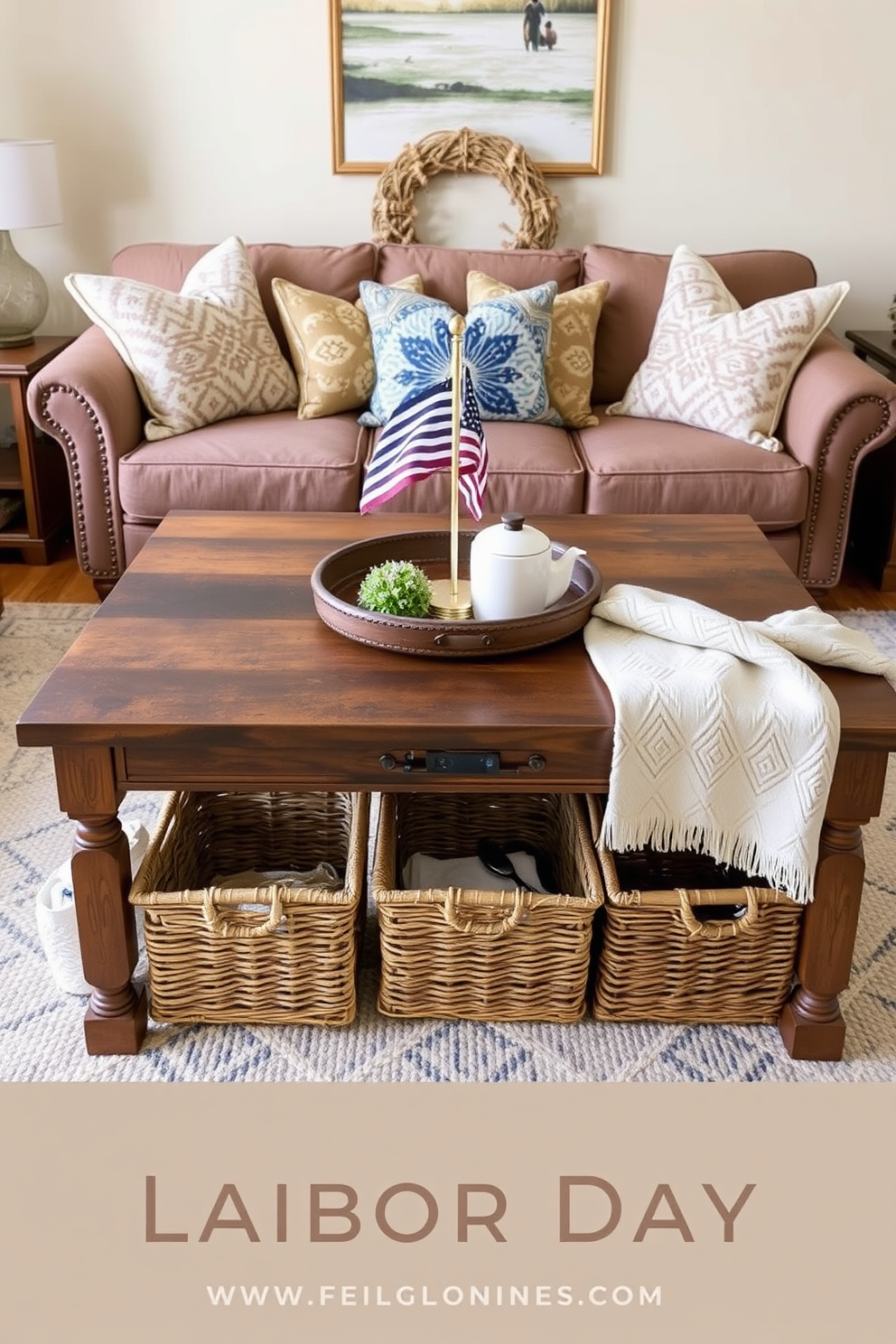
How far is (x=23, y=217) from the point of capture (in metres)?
3.42

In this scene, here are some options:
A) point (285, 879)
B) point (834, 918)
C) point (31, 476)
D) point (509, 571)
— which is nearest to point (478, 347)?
point (31, 476)

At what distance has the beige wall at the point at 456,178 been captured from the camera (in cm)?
358

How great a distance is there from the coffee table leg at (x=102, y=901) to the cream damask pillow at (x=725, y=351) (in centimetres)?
209

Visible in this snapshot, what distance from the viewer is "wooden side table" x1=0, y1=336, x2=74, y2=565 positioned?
3.43 metres

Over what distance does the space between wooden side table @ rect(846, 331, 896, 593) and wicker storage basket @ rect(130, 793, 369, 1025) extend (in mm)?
2061

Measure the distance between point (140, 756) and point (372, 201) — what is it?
2558 mm

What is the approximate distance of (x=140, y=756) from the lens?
168 cm

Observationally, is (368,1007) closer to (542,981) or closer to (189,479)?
(542,981)

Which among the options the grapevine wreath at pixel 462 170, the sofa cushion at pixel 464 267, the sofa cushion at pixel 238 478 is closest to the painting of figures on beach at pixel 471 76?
the grapevine wreath at pixel 462 170

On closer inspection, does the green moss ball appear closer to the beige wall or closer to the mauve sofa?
the mauve sofa

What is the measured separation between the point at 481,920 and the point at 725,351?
200 centimetres

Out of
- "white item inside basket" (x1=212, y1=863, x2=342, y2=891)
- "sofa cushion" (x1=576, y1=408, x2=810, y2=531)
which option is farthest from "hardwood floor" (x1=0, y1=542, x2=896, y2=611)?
"white item inside basket" (x1=212, y1=863, x2=342, y2=891)

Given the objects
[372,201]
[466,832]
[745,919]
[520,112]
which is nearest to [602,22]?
[520,112]

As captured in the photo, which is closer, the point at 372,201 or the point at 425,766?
the point at 425,766
